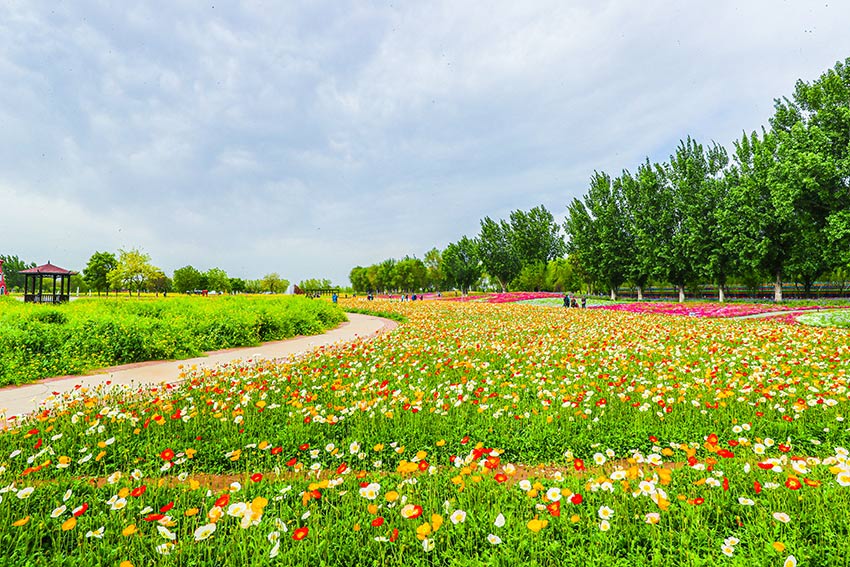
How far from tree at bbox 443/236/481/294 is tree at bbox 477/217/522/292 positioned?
212 cm

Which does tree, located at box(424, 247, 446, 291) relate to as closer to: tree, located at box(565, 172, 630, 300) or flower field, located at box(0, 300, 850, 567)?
tree, located at box(565, 172, 630, 300)

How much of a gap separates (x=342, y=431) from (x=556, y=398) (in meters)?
2.76

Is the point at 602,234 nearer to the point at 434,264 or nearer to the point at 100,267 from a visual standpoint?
Answer: the point at 434,264

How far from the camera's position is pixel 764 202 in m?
26.7

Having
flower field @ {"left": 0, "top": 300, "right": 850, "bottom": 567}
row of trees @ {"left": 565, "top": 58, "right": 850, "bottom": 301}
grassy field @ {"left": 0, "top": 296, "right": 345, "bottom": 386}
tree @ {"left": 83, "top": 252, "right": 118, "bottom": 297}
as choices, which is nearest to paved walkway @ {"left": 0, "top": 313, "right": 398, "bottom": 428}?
grassy field @ {"left": 0, "top": 296, "right": 345, "bottom": 386}

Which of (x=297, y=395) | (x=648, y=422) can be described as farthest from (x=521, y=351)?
(x=297, y=395)

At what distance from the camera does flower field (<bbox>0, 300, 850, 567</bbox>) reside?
230cm

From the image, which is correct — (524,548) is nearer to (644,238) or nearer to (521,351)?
(521,351)

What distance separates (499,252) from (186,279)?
6754 centimetres

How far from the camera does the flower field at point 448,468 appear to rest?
230 cm

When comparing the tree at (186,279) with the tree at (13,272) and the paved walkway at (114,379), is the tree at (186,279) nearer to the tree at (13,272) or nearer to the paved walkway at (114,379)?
the tree at (13,272)

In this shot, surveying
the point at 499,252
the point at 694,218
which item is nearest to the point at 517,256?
the point at 499,252

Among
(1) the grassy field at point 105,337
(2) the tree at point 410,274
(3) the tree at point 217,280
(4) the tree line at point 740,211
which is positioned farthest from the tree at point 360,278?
(1) the grassy field at point 105,337

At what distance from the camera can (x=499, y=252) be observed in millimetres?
62625
